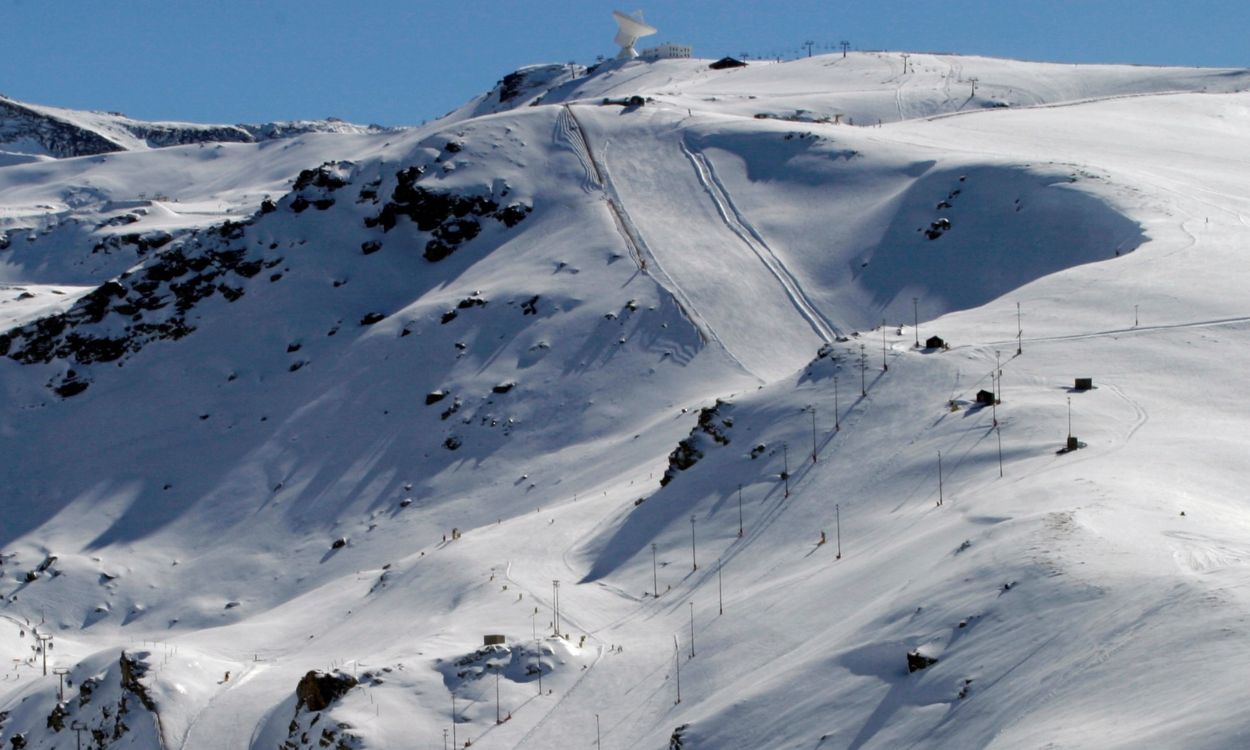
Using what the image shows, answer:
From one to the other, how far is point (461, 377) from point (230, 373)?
1361cm

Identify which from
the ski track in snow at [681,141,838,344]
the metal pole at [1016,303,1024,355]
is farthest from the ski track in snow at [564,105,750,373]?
the metal pole at [1016,303,1024,355]

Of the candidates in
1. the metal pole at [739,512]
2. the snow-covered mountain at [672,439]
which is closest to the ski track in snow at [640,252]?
the snow-covered mountain at [672,439]

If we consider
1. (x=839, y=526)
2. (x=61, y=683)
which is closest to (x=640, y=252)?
(x=839, y=526)

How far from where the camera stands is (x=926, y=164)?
78.5m

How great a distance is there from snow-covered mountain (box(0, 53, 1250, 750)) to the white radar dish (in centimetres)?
3048

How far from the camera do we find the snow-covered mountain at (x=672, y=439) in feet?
98.4

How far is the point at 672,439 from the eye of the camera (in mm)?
58750

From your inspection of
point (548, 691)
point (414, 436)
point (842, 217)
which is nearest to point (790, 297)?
point (842, 217)

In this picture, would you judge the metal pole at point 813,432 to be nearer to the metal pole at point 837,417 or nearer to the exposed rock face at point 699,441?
the metal pole at point 837,417

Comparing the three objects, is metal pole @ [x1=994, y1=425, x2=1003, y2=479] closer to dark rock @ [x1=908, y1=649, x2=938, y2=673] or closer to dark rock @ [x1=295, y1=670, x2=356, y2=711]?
dark rock @ [x1=908, y1=649, x2=938, y2=673]

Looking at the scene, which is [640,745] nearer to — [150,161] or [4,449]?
[4,449]

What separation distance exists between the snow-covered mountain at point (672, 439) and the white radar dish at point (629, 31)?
30477 mm

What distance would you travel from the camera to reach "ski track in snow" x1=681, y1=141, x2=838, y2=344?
69.8 m

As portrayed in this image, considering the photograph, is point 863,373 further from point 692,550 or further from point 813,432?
point 692,550
